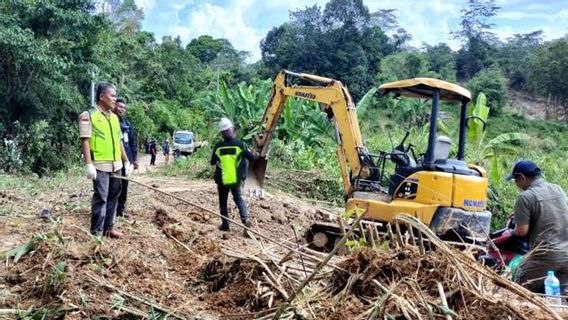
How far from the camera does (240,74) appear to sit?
56875 millimetres

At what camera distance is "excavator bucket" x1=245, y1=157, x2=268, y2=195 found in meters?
9.38

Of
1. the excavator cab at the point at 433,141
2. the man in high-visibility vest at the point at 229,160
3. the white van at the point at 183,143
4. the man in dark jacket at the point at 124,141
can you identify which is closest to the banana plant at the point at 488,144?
the excavator cab at the point at 433,141

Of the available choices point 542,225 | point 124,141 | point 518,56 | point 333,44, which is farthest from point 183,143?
point 518,56

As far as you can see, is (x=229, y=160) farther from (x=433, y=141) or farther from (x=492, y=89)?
(x=492, y=89)

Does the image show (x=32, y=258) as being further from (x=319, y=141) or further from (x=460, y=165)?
(x=319, y=141)

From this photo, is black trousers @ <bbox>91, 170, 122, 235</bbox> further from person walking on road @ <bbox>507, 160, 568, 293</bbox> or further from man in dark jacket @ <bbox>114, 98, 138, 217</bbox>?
person walking on road @ <bbox>507, 160, 568, 293</bbox>

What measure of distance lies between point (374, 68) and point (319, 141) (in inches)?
1386

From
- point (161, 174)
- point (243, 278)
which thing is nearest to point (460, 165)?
point (243, 278)

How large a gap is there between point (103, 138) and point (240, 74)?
5170cm

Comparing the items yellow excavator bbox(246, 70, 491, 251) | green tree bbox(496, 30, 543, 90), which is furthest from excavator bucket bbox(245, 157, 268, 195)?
green tree bbox(496, 30, 543, 90)

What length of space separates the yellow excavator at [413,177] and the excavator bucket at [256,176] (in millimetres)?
1291

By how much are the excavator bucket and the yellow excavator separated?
1.29m

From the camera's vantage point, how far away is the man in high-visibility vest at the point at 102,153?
5.74 m

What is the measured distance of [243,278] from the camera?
439 cm
